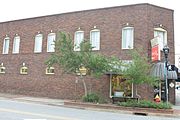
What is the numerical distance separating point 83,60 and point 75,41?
6.71m

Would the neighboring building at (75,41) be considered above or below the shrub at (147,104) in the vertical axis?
above

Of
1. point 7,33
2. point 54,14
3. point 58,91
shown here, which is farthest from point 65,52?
point 7,33

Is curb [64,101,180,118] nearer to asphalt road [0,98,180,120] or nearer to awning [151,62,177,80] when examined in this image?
asphalt road [0,98,180,120]

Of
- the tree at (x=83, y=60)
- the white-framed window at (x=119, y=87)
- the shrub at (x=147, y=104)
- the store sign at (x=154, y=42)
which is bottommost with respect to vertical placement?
the shrub at (x=147, y=104)

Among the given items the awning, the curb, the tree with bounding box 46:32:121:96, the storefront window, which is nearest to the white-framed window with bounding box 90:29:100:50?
the storefront window

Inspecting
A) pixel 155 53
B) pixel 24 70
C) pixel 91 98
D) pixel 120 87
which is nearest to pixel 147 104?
pixel 91 98

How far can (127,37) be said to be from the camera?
2567 centimetres

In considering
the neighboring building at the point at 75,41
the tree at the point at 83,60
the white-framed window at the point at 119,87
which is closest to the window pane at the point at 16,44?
the neighboring building at the point at 75,41

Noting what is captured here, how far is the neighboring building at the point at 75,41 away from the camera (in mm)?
25250

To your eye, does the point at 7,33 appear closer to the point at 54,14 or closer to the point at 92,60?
the point at 54,14

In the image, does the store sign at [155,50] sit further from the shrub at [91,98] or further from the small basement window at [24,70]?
the small basement window at [24,70]

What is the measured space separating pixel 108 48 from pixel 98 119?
42.1 ft

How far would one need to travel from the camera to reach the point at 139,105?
20.0 m

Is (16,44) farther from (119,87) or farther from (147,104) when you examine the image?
(147,104)
